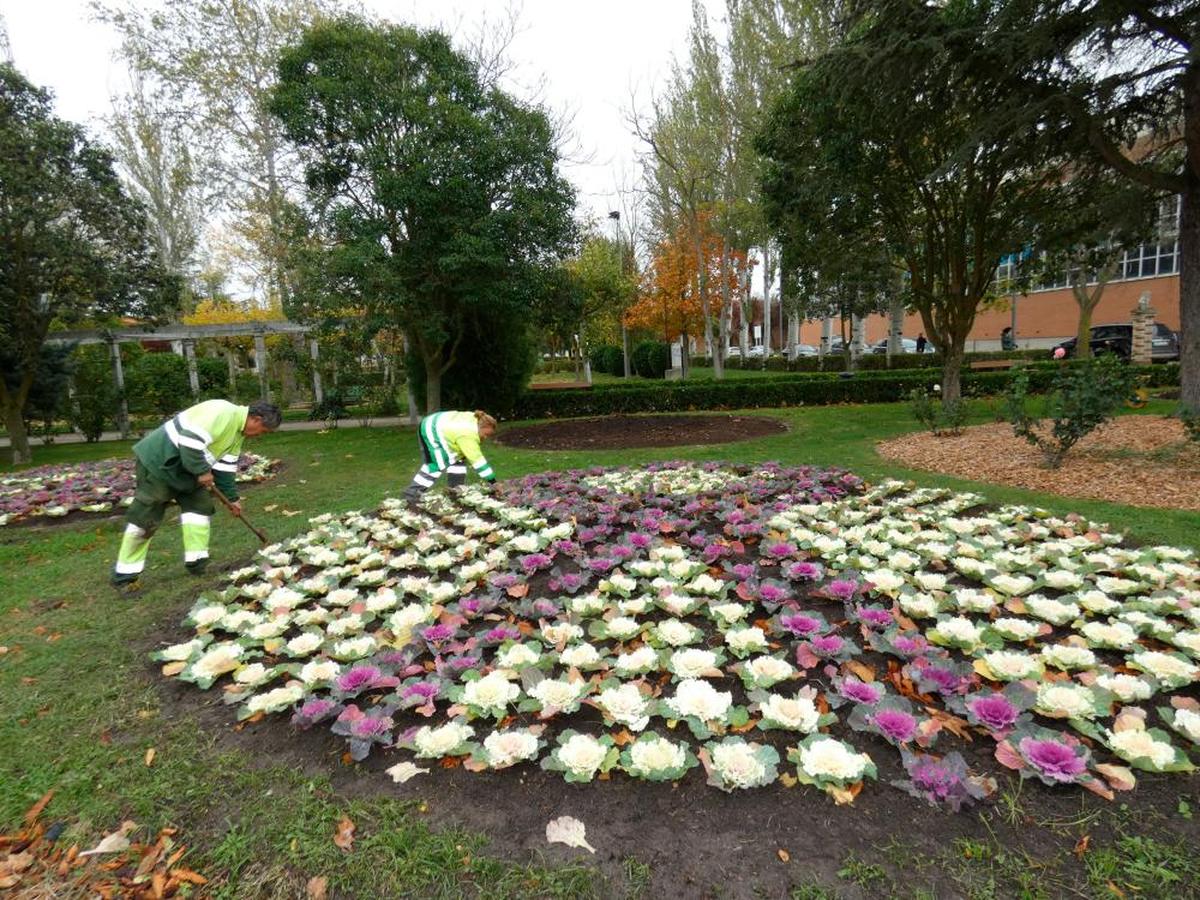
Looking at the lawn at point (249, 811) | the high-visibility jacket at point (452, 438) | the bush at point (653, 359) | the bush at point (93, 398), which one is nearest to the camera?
the lawn at point (249, 811)

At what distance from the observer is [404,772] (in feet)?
6.30

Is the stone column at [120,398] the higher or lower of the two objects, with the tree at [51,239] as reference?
lower

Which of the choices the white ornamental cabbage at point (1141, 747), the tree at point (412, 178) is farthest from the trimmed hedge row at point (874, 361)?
the white ornamental cabbage at point (1141, 747)

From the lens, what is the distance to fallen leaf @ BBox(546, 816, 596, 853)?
1.64 m

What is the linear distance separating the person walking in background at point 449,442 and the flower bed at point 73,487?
10.6 feet

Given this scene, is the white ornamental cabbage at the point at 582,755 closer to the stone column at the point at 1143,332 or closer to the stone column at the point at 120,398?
the stone column at the point at 120,398

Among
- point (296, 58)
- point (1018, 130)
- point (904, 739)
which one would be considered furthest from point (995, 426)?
point (296, 58)

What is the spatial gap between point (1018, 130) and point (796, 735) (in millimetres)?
9022

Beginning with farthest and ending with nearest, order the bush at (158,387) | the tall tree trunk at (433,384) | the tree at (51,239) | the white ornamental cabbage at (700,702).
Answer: the bush at (158,387) → the tall tree trunk at (433,384) → the tree at (51,239) → the white ornamental cabbage at (700,702)

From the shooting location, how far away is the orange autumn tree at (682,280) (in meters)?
22.0

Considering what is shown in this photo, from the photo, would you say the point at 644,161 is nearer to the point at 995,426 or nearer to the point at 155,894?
the point at 995,426

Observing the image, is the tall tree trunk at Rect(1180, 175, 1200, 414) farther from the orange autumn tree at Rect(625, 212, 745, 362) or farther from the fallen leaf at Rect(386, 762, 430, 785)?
the orange autumn tree at Rect(625, 212, 745, 362)

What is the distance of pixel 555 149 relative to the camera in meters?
12.1

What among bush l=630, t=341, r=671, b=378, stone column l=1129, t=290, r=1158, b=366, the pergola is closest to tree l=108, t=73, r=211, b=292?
the pergola
